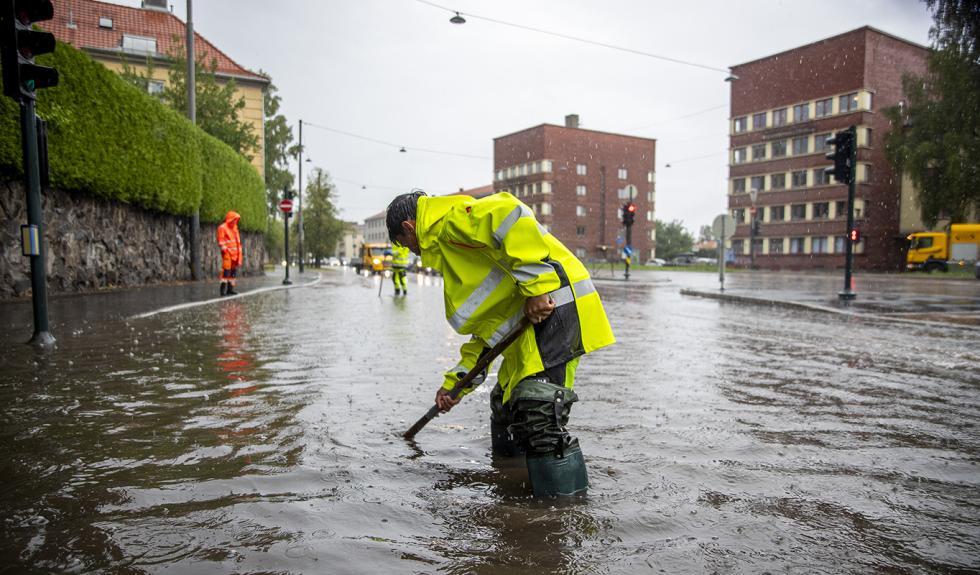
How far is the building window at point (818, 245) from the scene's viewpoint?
5153 cm

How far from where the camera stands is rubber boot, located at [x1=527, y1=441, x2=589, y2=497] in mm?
3002

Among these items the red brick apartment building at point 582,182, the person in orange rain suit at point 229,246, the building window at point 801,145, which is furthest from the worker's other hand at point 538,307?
the red brick apartment building at point 582,182

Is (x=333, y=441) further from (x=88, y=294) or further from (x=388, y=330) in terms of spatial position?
(x=88, y=294)

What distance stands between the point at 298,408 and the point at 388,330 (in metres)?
4.82

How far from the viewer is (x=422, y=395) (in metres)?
5.12

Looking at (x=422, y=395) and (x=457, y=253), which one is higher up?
(x=457, y=253)

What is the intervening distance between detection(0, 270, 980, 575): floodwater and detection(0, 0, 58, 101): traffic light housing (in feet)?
8.74

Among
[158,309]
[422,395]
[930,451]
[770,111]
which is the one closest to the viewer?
[930,451]

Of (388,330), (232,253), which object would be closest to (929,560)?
(388,330)

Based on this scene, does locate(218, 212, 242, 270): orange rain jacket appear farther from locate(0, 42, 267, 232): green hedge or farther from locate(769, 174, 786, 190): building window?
locate(769, 174, 786, 190): building window

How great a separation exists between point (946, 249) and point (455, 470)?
46.7 metres

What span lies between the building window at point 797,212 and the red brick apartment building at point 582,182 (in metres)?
20.2

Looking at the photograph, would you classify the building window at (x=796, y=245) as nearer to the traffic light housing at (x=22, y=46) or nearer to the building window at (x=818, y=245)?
the building window at (x=818, y=245)

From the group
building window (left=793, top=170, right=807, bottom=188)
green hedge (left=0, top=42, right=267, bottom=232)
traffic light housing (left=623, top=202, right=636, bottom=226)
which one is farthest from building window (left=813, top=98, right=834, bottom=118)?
green hedge (left=0, top=42, right=267, bottom=232)
